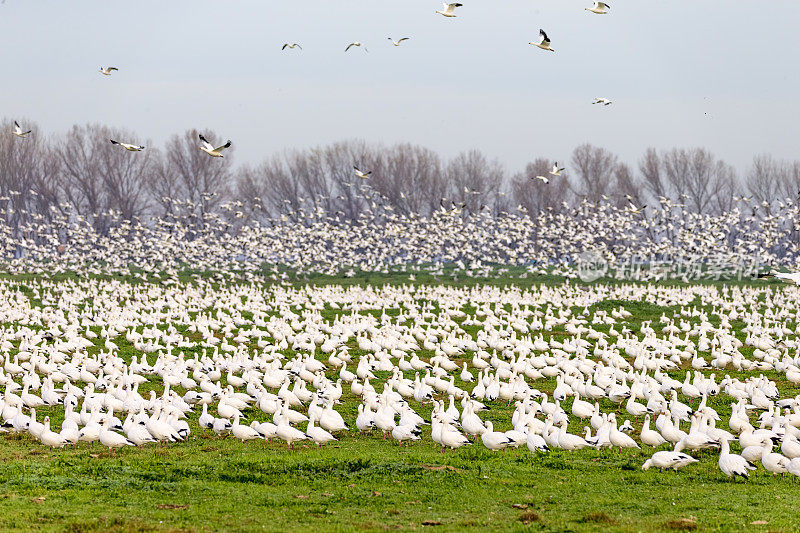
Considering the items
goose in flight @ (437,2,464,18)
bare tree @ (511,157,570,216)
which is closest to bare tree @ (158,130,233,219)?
bare tree @ (511,157,570,216)

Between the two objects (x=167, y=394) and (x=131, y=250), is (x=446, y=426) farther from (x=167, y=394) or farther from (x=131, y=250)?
(x=131, y=250)

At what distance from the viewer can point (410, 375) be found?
26312mm

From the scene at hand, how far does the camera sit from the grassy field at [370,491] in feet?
35.5

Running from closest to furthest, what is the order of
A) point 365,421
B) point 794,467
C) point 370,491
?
point 370,491 < point 794,467 < point 365,421

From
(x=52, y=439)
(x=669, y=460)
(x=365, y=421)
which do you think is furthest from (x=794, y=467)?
(x=52, y=439)

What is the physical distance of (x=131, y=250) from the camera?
74000mm

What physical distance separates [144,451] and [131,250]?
200ft

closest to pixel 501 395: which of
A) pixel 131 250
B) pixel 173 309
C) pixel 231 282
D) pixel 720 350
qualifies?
pixel 720 350

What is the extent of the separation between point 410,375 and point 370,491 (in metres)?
13.9

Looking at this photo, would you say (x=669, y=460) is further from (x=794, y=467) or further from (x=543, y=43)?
(x=543, y=43)

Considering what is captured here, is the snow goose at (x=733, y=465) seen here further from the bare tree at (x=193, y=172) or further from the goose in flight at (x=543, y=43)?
the bare tree at (x=193, y=172)

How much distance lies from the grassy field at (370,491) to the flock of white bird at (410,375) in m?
0.51

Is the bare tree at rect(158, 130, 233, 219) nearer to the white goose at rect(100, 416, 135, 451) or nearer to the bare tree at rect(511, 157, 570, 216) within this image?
the bare tree at rect(511, 157, 570, 216)

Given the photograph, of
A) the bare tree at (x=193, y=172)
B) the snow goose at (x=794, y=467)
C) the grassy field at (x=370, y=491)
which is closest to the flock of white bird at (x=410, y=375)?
the snow goose at (x=794, y=467)
